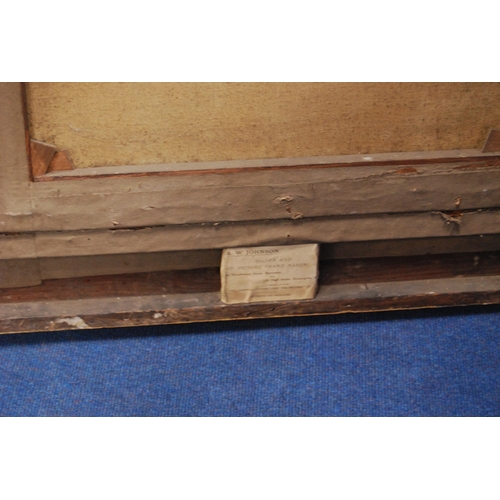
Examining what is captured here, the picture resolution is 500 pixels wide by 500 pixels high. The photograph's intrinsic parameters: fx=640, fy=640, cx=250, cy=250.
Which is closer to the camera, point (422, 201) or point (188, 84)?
point (188, 84)

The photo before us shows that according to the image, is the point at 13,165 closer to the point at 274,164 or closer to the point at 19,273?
the point at 19,273

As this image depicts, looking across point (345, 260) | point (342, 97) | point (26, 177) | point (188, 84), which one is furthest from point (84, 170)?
point (345, 260)

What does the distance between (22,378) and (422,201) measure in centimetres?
108

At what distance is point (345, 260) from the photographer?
1644mm

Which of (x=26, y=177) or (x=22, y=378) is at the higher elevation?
(x=26, y=177)

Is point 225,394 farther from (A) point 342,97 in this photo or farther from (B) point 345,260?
(A) point 342,97

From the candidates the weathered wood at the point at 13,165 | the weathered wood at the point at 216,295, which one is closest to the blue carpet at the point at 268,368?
the weathered wood at the point at 216,295

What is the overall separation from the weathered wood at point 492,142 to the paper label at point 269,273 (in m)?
0.46

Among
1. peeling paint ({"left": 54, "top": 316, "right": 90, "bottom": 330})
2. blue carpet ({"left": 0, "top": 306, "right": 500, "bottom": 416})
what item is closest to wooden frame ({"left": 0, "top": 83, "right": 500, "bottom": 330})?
peeling paint ({"left": 54, "top": 316, "right": 90, "bottom": 330})

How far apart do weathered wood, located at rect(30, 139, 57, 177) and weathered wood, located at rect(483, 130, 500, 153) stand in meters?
0.97

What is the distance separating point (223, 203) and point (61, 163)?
1.18ft

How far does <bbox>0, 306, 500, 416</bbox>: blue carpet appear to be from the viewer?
1.61 meters

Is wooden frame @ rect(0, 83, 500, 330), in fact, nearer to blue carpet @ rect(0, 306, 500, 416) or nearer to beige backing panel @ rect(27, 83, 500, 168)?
beige backing panel @ rect(27, 83, 500, 168)

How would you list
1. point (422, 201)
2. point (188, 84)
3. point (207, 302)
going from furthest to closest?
point (207, 302), point (422, 201), point (188, 84)
